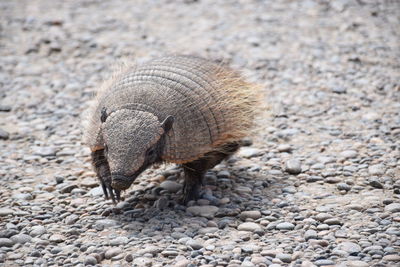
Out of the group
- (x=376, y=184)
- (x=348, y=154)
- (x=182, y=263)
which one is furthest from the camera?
(x=348, y=154)

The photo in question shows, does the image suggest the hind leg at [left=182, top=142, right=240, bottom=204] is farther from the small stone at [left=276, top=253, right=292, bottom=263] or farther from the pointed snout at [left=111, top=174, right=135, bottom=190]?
the small stone at [left=276, top=253, right=292, bottom=263]

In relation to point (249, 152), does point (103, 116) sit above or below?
above

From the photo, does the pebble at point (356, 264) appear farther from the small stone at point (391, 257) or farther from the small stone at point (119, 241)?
the small stone at point (119, 241)

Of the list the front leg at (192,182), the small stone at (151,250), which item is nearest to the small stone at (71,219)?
the small stone at (151,250)

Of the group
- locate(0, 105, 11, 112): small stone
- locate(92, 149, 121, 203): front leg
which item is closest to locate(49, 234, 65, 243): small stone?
locate(92, 149, 121, 203): front leg

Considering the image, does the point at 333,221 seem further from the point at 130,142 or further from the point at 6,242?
the point at 6,242

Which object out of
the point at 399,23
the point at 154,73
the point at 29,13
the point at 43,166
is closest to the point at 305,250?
the point at 154,73

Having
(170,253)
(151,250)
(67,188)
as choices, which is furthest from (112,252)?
(67,188)

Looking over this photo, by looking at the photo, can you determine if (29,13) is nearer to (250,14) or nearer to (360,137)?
(250,14)
